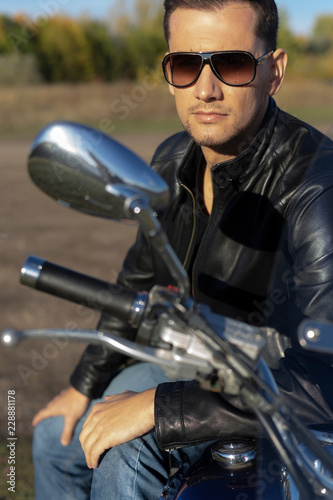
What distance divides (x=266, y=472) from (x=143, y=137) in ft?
55.5

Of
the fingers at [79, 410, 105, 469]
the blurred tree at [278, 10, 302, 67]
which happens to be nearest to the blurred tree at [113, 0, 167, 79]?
the blurred tree at [278, 10, 302, 67]

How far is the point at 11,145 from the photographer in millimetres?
15992

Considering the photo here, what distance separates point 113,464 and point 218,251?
590 mm

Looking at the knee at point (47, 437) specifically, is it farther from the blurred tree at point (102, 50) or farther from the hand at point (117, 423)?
the blurred tree at point (102, 50)

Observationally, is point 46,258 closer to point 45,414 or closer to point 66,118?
point 45,414

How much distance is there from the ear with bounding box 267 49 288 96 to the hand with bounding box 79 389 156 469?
936 millimetres

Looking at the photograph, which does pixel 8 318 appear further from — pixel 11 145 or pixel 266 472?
pixel 11 145

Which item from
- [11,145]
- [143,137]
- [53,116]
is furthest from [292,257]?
[53,116]

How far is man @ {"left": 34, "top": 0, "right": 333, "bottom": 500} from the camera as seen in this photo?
1.17m

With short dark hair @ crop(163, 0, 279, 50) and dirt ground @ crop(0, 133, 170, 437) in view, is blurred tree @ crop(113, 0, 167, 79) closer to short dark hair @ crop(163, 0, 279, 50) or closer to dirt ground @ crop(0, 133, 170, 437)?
dirt ground @ crop(0, 133, 170, 437)

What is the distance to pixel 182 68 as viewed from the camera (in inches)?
60.8

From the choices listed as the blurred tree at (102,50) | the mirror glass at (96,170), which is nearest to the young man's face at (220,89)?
the mirror glass at (96,170)

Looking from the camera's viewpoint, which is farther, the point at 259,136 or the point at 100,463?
the point at 259,136

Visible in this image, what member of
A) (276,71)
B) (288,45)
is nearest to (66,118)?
(288,45)
